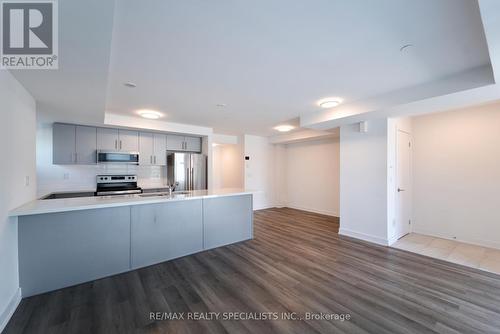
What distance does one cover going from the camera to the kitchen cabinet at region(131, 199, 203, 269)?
112 inches

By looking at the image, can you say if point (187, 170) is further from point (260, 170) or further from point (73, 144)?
point (260, 170)

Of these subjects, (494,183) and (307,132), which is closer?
(494,183)

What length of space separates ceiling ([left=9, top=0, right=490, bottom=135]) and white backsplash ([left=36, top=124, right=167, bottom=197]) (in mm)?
1460

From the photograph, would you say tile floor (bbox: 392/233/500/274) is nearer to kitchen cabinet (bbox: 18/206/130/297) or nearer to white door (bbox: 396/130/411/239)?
white door (bbox: 396/130/411/239)

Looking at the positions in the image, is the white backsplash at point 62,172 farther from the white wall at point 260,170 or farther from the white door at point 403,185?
the white door at point 403,185

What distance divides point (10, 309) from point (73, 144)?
321 cm

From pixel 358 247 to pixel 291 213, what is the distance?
280 cm

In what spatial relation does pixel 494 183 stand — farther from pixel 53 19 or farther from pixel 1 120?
pixel 1 120

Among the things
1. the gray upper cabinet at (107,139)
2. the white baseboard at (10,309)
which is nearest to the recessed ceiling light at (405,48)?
the white baseboard at (10,309)

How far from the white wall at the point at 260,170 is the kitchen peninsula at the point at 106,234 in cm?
302

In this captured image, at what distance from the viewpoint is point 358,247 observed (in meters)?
3.58

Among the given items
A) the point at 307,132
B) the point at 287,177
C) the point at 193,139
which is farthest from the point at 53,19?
the point at 287,177

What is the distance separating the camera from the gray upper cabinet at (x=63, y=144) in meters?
4.04

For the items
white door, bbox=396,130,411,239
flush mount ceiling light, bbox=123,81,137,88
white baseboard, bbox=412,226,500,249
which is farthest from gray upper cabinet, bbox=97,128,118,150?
white baseboard, bbox=412,226,500,249
